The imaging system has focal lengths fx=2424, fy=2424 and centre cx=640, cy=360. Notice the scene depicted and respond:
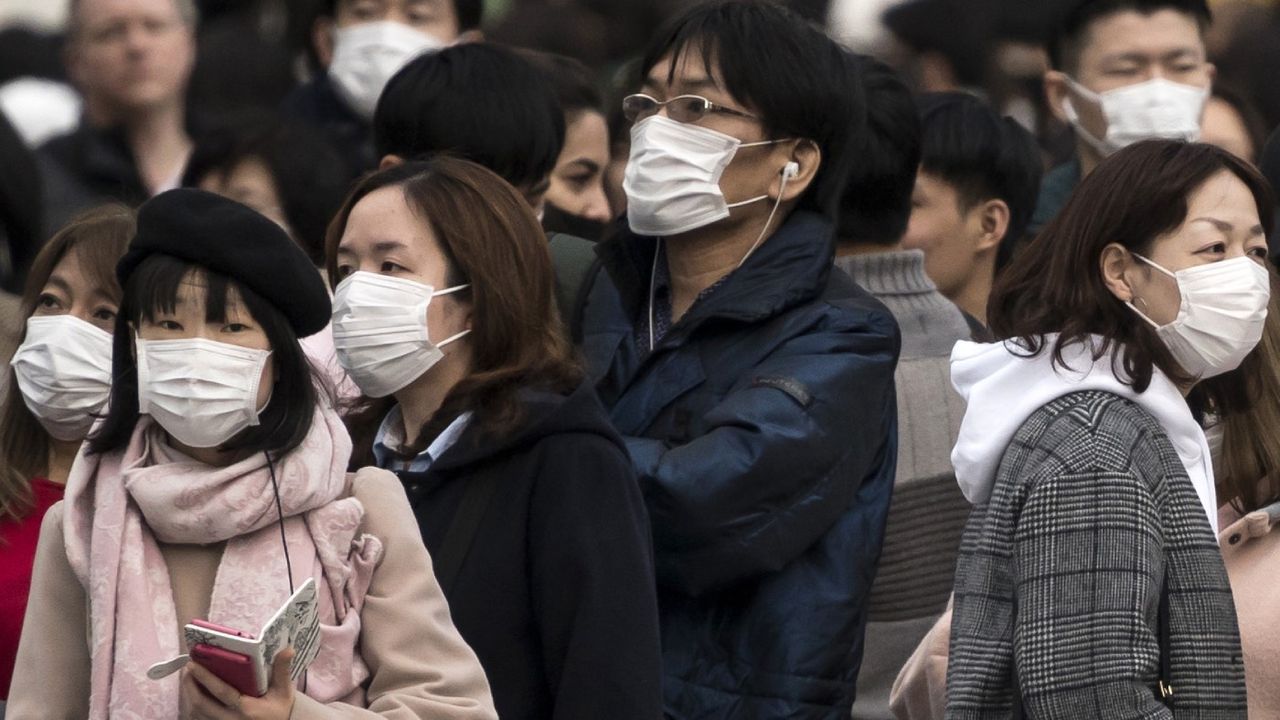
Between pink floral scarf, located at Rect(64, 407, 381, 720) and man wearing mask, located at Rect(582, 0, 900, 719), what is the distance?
84 cm

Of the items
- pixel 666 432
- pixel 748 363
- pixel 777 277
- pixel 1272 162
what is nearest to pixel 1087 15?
pixel 1272 162

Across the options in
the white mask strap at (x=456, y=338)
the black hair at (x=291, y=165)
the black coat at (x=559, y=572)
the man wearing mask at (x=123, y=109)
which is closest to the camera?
the black coat at (x=559, y=572)

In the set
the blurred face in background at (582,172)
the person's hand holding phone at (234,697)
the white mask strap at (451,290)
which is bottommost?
the blurred face in background at (582,172)

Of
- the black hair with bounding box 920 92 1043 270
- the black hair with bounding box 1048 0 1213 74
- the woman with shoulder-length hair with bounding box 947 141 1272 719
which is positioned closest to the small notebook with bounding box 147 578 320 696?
the woman with shoulder-length hair with bounding box 947 141 1272 719

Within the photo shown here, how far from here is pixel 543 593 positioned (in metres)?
4.30

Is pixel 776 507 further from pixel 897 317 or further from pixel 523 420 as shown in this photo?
pixel 897 317

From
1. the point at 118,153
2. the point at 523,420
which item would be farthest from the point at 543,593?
the point at 118,153

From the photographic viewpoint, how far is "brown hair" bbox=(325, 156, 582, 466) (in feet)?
14.9

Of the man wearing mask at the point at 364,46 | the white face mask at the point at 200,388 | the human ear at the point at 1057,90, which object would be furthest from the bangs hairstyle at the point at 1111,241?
the man wearing mask at the point at 364,46

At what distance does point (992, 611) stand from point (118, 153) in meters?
4.83

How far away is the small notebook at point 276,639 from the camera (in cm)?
366

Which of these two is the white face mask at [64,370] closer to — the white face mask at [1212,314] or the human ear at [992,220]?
the white face mask at [1212,314]

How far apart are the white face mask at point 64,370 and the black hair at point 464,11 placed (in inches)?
116

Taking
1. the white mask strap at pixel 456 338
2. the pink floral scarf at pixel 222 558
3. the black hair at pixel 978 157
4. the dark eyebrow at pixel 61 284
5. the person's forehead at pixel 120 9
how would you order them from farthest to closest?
the person's forehead at pixel 120 9
the black hair at pixel 978 157
the dark eyebrow at pixel 61 284
the white mask strap at pixel 456 338
the pink floral scarf at pixel 222 558
